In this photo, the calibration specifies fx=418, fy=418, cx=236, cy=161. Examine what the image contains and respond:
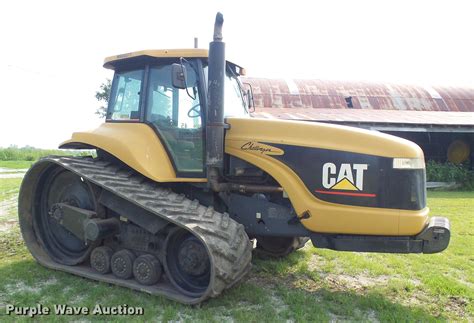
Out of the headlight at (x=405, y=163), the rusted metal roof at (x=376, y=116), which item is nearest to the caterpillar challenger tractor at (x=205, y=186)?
the headlight at (x=405, y=163)

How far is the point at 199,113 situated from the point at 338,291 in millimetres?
2497

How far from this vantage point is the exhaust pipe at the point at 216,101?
4.38 meters

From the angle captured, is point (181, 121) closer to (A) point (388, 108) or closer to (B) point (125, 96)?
(B) point (125, 96)

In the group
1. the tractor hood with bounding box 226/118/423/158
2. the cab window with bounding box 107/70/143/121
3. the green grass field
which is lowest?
the green grass field

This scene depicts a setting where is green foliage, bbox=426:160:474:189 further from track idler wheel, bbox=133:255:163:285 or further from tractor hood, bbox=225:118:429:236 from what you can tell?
track idler wheel, bbox=133:255:163:285

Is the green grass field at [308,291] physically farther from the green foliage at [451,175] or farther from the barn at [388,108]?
the green foliage at [451,175]

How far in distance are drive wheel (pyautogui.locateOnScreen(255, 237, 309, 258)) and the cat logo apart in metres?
1.64

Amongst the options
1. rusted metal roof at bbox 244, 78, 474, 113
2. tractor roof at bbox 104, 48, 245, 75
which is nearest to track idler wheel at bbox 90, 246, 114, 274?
tractor roof at bbox 104, 48, 245, 75

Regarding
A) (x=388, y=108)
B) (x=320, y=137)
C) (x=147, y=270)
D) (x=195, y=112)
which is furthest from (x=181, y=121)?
(x=388, y=108)

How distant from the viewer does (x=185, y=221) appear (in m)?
4.04

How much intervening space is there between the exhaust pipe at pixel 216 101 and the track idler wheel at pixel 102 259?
61.3 inches

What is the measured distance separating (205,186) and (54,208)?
2049 mm

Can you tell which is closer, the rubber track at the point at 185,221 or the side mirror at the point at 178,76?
the rubber track at the point at 185,221

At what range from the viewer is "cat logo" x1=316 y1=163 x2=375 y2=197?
13.6 feet
